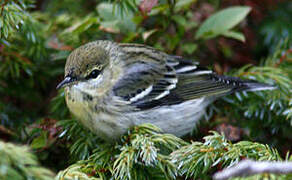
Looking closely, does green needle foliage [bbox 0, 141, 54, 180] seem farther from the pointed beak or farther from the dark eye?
the dark eye

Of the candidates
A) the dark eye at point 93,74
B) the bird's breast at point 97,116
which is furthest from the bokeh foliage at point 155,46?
the dark eye at point 93,74

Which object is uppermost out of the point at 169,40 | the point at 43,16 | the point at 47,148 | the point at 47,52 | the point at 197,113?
the point at 43,16

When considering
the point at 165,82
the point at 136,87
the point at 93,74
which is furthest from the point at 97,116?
the point at 165,82

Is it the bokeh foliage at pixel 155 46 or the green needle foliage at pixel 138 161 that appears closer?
the green needle foliage at pixel 138 161

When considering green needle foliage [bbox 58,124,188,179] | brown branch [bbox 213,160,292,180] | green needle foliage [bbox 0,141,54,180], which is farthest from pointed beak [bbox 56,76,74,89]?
brown branch [bbox 213,160,292,180]

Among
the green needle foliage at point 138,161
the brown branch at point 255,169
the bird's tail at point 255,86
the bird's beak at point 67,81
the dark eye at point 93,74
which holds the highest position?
the bird's beak at point 67,81

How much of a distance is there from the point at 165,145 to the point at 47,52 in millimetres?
1599

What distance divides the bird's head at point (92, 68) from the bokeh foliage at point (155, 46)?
0.80 ft

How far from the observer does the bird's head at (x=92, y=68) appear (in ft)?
8.19

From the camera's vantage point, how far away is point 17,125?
2.86 m

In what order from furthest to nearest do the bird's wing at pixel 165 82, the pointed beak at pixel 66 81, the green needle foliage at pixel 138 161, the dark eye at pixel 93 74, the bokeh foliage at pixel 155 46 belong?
the bird's wing at pixel 165 82, the dark eye at pixel 93 74, the pointed beak at pixel 66 81, the bokeh foliage at pixel 155 46, the green needle foliage at pixel 138 161

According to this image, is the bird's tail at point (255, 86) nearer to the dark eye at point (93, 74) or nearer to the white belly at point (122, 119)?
the white belly at point (122, 119)

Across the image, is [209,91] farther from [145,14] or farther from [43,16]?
[43,16]

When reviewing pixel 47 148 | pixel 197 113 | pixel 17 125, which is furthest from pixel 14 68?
pixel 197 113
